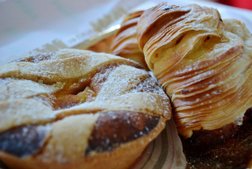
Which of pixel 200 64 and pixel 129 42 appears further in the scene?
pixel 129 42

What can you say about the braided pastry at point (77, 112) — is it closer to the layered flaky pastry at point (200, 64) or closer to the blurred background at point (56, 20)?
the layered flaky pastry at point (200, 64)

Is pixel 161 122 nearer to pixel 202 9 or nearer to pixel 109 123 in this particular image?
pixel 109 123

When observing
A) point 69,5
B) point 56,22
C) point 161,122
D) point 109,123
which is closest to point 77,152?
point 109,123

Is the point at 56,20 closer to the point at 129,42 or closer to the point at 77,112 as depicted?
the point at 129,42

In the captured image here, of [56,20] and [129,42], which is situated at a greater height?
[129,42]

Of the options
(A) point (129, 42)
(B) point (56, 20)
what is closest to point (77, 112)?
(A) point (129, 42)

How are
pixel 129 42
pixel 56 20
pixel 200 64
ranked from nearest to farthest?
pixel 200 64 → pixel 129 42 → pixel 56 20

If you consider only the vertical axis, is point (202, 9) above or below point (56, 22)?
above
